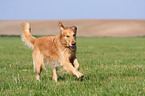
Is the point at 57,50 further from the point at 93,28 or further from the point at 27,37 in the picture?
the point at 93,28

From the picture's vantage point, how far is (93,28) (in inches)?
3388

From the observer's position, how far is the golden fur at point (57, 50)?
600 centimetres

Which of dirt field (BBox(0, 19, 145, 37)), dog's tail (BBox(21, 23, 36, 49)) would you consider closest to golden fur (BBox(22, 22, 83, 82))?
dog's tail (BBox(21, 23, 36, 49))

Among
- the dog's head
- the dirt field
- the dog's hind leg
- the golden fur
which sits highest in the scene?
the dog's head

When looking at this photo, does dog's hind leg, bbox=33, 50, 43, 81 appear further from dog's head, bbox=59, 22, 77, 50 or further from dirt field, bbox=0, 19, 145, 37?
dirt field, bbox=0, 19, 145, 37

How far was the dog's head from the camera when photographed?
19.5 feet

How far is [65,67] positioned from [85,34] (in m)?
73.7

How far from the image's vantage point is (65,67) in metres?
6.03

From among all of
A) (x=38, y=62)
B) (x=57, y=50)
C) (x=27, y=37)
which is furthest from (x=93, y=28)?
(x=57, y=50)

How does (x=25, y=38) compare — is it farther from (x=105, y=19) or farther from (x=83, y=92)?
(x=105, y=19)

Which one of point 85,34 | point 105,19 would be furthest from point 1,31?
point 105,19

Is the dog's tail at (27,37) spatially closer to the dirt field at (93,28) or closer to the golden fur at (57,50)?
the golden fur at (57,50)

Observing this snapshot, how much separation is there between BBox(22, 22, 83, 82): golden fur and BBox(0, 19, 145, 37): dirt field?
7062 centimetres

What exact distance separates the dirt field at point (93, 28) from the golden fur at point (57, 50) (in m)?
70.6
